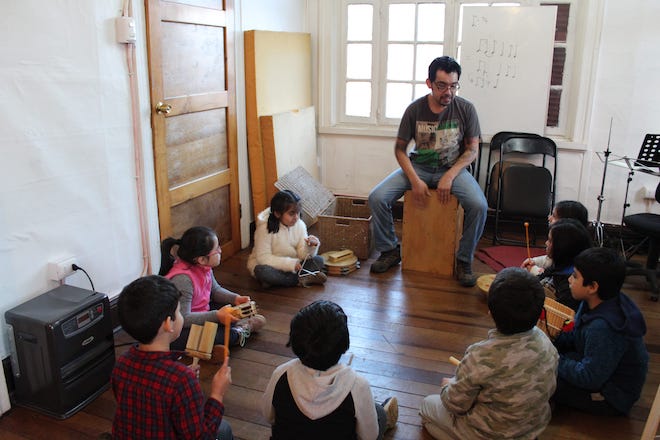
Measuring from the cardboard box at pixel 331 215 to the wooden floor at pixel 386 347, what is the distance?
0.23 meters

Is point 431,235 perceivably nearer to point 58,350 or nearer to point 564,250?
point 564,250

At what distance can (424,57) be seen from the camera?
184 inches

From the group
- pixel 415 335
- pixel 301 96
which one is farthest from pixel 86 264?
pixel 301 96

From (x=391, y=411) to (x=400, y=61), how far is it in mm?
3333

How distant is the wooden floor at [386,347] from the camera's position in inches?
85.9

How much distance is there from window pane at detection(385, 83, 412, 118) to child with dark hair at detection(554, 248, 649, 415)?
293 cm

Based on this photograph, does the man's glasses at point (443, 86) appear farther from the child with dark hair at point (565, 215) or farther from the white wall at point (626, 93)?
the white wall at point (626, 93)

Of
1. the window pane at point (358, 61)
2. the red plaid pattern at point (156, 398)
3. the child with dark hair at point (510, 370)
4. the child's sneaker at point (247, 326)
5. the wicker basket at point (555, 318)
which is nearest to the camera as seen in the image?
the red plaid pattern at point (156, 398)

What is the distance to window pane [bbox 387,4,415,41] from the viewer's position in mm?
4633

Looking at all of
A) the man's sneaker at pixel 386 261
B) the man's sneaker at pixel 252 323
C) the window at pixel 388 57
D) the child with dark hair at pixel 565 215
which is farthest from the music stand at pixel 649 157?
the man's sneaker at pixel 252 323

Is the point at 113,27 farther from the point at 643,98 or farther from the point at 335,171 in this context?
the point at 643,98

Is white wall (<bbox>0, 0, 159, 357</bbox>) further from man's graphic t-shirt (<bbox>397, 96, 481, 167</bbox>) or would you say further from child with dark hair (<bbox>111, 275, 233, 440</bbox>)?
man's graphic t-shirt (<bbox>397, 96, 481, 167</bbox>)

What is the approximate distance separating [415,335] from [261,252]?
3.52ft

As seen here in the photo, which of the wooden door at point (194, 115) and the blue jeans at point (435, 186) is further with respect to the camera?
the blue jeans at point (435, 186)
